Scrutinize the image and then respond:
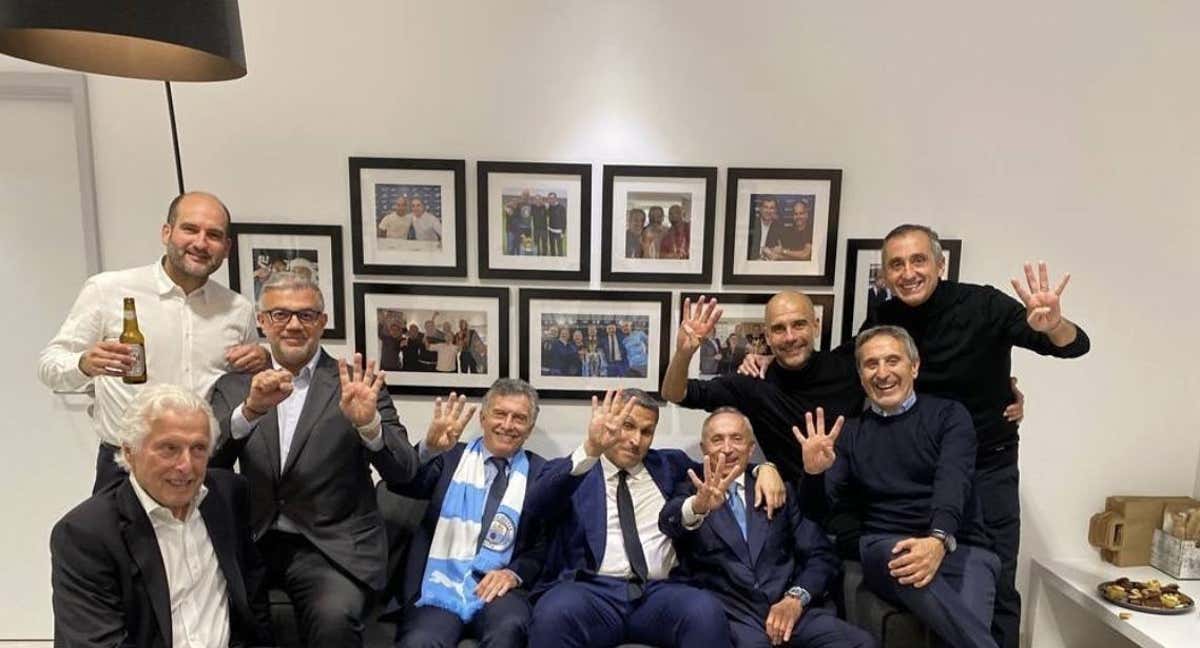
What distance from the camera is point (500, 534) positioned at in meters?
2.49

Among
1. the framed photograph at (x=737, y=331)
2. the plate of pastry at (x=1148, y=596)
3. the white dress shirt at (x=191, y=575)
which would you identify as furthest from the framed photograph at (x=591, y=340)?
the plate of pastry at (x=1148, y=596)

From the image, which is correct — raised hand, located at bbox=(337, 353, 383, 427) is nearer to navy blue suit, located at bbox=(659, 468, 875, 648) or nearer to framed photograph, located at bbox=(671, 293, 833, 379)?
navy blue suit, located at bbox=(659, 468, 875, 648)

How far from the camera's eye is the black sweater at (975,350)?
2549mm

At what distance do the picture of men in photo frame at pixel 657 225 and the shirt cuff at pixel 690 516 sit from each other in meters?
1.05

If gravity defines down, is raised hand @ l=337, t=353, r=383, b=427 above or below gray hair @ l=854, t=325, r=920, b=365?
below

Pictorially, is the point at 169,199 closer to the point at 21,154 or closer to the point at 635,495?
the point at 21,154

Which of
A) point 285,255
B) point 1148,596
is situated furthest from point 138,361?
point 1148,596

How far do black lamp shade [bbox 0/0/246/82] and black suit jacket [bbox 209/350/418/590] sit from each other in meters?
0.97

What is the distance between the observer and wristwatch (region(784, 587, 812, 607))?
243 cm

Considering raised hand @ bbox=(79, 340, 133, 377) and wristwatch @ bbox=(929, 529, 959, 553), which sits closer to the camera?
raised hand @ bbox=(79, 340, 133, 377)

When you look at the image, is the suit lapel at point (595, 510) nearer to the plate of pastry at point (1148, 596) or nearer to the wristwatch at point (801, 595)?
the wristwatch at point (801, 595)

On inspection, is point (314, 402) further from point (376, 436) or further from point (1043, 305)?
point (1043, 305)

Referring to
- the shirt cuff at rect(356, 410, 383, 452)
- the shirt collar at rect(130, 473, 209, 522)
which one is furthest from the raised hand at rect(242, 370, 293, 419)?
the shirt collar at rect(130, 473, 209, 522)

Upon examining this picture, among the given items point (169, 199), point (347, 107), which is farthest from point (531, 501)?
point (169, 199)
